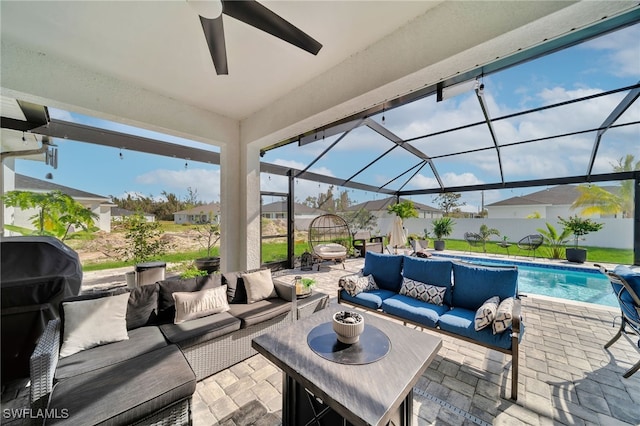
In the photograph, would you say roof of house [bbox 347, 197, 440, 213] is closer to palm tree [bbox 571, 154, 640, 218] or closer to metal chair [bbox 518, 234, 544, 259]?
metal chair [bbox 518, 234, 544, 259]

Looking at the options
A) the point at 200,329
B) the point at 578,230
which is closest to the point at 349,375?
the point at 200,329

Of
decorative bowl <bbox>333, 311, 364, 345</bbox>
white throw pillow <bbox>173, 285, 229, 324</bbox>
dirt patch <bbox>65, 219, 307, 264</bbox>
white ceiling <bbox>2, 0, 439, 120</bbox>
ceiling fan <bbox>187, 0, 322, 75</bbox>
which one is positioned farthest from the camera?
dirt patch <bbox>65, 219, 307, 264</bbox>

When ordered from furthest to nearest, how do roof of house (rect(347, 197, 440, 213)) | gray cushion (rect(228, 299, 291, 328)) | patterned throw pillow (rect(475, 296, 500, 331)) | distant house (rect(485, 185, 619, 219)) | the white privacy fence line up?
distant house (rect(485, 185, 619, 219)) → roof of house (rect(347, 197, 440, 213)) → the white privacy fence → gray cushion (rect(228, 299, 291, 328)) → patterned throw pillow (rect(475, 296, 500, 331))

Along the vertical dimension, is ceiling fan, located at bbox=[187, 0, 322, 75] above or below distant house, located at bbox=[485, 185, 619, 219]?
above

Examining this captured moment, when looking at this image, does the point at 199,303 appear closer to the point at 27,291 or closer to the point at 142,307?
the point at 142,307

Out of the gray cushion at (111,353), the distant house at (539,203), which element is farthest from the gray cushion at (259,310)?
the distant house at (539,203)

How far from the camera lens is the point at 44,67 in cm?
265

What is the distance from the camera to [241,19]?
1.63 m

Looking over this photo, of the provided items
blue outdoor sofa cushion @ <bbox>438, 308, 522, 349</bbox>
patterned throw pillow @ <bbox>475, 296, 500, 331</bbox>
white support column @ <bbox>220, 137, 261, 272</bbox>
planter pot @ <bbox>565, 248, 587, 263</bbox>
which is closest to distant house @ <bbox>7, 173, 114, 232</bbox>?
white support column @ <bbox>220, 137, 261, 272</bbox>

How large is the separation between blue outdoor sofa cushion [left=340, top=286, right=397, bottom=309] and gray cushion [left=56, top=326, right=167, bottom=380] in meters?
2.21

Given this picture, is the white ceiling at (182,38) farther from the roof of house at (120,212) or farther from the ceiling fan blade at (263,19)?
the roof of house at (120,212)

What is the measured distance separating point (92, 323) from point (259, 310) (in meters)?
1.44

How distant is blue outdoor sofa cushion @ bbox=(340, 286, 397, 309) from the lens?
10.0ft

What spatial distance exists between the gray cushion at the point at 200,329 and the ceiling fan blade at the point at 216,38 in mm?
2425
